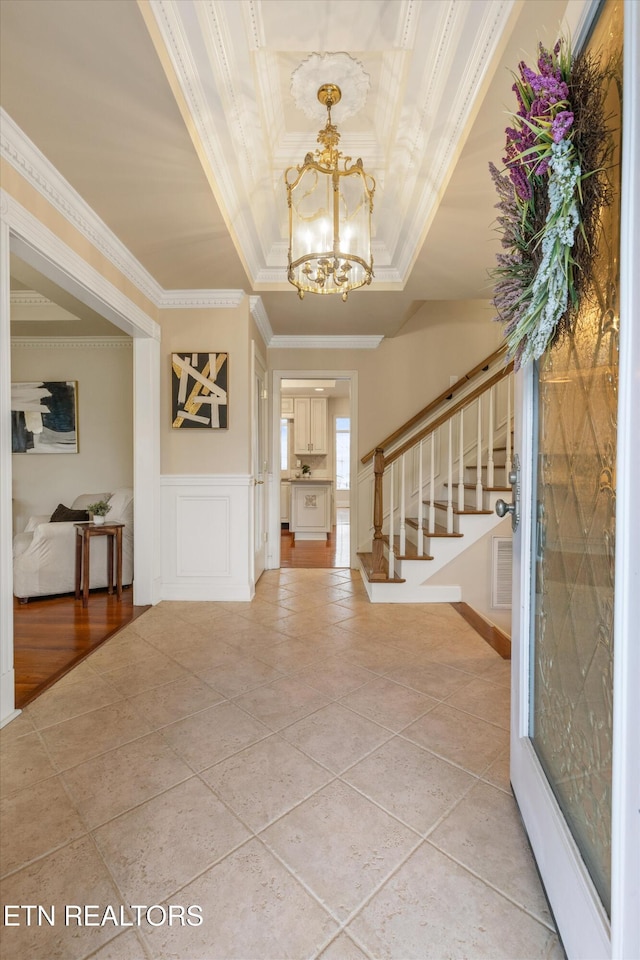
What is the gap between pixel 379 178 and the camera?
2.69 m

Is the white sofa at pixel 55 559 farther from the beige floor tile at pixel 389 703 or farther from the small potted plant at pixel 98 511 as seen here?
the beige floor tile at pixel 389 703

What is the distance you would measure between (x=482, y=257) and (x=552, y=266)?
2.41 meters

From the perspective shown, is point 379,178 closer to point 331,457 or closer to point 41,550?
point 41,550

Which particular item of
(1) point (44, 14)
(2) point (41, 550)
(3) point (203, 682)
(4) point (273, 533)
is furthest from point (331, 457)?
(1) point (44, 14)

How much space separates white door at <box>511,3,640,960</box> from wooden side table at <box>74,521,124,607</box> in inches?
132

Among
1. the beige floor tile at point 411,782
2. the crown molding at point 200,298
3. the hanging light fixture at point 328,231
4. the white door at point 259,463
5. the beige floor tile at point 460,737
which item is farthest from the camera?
the white door at point 259,463

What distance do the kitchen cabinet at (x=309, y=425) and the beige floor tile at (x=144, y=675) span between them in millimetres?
5928

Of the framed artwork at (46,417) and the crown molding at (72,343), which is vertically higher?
the crown molding at (72,343)

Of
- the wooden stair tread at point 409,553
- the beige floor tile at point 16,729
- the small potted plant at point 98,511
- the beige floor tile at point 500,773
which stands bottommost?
the beige floor tile at point 16,729

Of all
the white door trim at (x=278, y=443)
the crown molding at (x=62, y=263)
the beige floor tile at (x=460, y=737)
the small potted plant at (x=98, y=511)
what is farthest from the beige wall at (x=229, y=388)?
the beige floor tile at (x=460, y=737)

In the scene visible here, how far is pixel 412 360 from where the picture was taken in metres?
4.93

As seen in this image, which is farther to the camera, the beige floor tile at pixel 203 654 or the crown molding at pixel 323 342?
the crown molding at pixel 323 342

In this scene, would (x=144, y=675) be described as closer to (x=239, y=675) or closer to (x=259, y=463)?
(x=239, y=675)

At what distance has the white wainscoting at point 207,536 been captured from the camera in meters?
3.62
